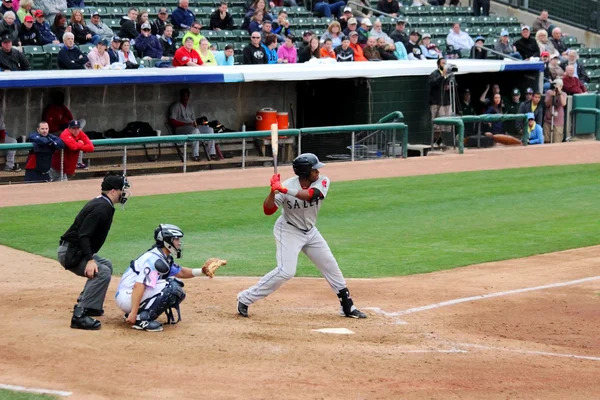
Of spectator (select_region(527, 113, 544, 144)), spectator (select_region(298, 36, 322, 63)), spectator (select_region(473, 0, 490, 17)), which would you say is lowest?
spectator (select_region(527, 113, 544, 144))

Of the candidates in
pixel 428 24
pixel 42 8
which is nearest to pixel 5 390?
pixel 42 8

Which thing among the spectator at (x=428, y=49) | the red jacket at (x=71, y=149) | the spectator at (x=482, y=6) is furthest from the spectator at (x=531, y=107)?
the red jacket at (x=71, y=149)

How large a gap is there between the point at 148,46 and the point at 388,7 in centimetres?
988

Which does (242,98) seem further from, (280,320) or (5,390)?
(5,390)

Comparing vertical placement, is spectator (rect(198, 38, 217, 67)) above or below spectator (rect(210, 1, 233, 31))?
below

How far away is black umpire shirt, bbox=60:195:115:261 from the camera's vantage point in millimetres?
9016

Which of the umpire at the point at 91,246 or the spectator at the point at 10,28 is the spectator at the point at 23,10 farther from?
the umpire at the point at 91,246

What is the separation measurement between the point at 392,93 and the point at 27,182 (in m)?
9.38

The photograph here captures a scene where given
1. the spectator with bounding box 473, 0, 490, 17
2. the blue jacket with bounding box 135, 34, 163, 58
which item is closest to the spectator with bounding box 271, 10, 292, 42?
the blue jacket with bounding box 135, 34, 163, 58

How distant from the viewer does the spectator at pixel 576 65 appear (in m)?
28.3

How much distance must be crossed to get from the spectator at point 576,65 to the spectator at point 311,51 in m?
8.00

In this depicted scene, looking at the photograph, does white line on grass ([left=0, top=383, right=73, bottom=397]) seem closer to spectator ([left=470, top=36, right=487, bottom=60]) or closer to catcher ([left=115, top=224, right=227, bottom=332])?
catcher ([left=115, top=224, right=227, bottom=332])

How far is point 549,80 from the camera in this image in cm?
2791

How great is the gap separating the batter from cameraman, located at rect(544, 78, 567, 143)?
699 inches
